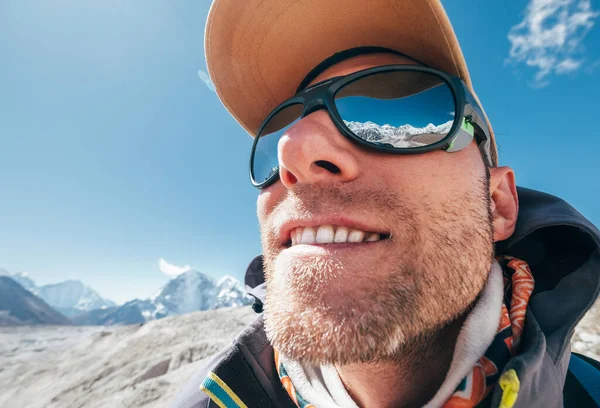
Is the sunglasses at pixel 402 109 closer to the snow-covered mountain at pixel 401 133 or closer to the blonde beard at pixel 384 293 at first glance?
the snow-covered mountain at pixel 401 133

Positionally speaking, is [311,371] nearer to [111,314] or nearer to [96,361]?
[96,361]

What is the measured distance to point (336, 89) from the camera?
1.28 meters

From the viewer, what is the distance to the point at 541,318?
3.59 ft

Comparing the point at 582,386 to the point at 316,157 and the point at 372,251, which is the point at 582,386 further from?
the point at 316,157

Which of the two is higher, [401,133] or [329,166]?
[401,133]

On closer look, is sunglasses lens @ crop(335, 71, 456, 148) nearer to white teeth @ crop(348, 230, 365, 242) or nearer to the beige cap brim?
the beige cap brim

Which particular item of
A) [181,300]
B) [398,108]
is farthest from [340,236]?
[181,300]

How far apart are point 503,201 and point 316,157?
106 centimetres

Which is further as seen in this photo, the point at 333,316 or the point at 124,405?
the point at 124,405

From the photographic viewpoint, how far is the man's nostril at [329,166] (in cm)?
105

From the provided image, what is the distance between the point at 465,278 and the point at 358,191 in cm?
52

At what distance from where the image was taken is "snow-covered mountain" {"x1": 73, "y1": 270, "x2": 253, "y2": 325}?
7163 centimetres

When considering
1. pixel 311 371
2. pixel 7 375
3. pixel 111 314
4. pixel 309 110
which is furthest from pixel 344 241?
pixel 111 314

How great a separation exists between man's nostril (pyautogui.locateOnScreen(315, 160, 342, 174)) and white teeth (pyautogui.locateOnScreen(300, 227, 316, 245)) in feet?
0.78
